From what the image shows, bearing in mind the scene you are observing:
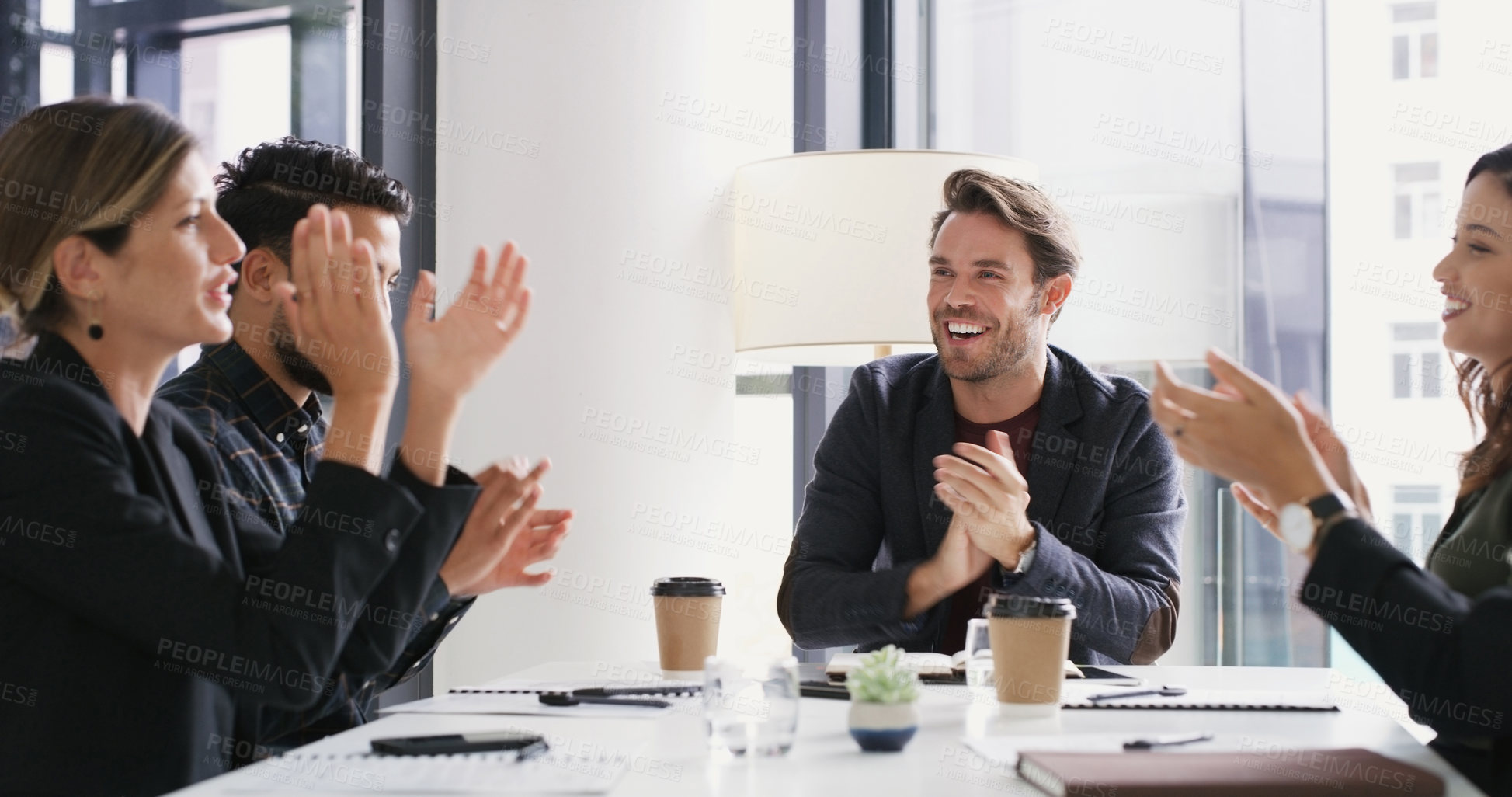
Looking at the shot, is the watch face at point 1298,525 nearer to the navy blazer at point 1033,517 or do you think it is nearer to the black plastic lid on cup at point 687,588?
the navy blazer at point 1033,517

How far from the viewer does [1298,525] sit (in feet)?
4.38

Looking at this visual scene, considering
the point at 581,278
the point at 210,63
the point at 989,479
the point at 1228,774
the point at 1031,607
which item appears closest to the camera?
the point at 1228,774

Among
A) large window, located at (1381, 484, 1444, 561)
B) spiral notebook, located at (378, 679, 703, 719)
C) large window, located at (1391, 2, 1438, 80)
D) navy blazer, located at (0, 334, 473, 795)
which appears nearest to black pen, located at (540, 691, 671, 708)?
spiral notebook, located at (378, 679, 703, 719)

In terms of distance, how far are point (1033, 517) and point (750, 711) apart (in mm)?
1213

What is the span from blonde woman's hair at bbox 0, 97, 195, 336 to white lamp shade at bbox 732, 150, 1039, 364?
5.21 ft

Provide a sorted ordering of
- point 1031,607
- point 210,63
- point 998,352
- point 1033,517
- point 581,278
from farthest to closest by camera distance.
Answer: point 581,278 → point 210,63 → point 998,352 → point 1033,517 → point 1031,607

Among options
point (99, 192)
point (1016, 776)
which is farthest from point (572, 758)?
point (99, 192)

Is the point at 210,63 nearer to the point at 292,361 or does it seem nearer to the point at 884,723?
the point at 292,361

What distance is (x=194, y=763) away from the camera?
1.28m

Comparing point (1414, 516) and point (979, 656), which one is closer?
point (979, 656)

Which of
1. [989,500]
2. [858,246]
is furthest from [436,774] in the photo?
[858,246]

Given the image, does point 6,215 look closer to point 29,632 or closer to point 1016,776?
point 29,632

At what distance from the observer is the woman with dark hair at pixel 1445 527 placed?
3.98 feet

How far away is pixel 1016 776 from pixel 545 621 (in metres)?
2.07
